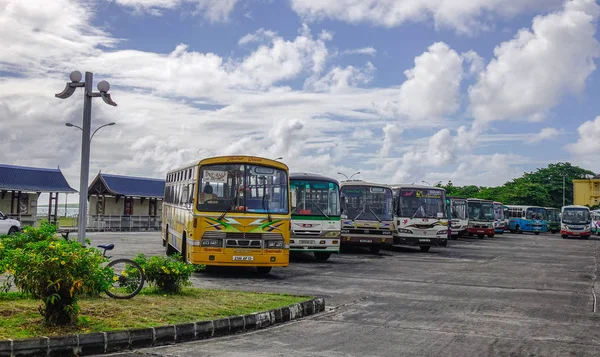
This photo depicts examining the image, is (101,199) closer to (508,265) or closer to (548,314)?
(508,265)

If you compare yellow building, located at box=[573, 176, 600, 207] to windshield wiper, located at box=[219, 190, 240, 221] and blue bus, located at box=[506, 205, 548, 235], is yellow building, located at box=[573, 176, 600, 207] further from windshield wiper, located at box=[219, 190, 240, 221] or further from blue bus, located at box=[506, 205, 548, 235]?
windshield wiper, located at box=[219, 190, 240, 221]

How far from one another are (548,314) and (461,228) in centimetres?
3289

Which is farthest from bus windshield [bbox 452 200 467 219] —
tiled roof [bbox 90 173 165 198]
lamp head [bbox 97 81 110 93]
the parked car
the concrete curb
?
the concrete curb

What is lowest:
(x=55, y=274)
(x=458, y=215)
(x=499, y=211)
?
(x=55, y=274)

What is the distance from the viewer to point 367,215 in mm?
25328

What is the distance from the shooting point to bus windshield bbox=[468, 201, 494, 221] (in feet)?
154

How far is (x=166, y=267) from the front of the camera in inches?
418

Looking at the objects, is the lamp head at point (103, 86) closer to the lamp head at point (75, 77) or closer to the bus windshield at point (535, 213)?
the lamp head at point (75, 77)

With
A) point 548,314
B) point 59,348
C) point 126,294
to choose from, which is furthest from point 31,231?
point 548,314

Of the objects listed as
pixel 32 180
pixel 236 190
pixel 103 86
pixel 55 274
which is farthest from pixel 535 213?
pixel 55 274

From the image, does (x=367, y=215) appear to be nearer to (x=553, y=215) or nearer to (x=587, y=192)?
(x=553, y=215)

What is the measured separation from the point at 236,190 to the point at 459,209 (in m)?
30.8

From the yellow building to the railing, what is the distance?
227 ft

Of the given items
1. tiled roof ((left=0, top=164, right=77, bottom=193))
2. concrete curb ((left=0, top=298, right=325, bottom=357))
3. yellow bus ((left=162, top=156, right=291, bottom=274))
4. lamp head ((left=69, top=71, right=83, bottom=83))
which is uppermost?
lamp head ((left=69, top=71, right=83, bottom=83))
